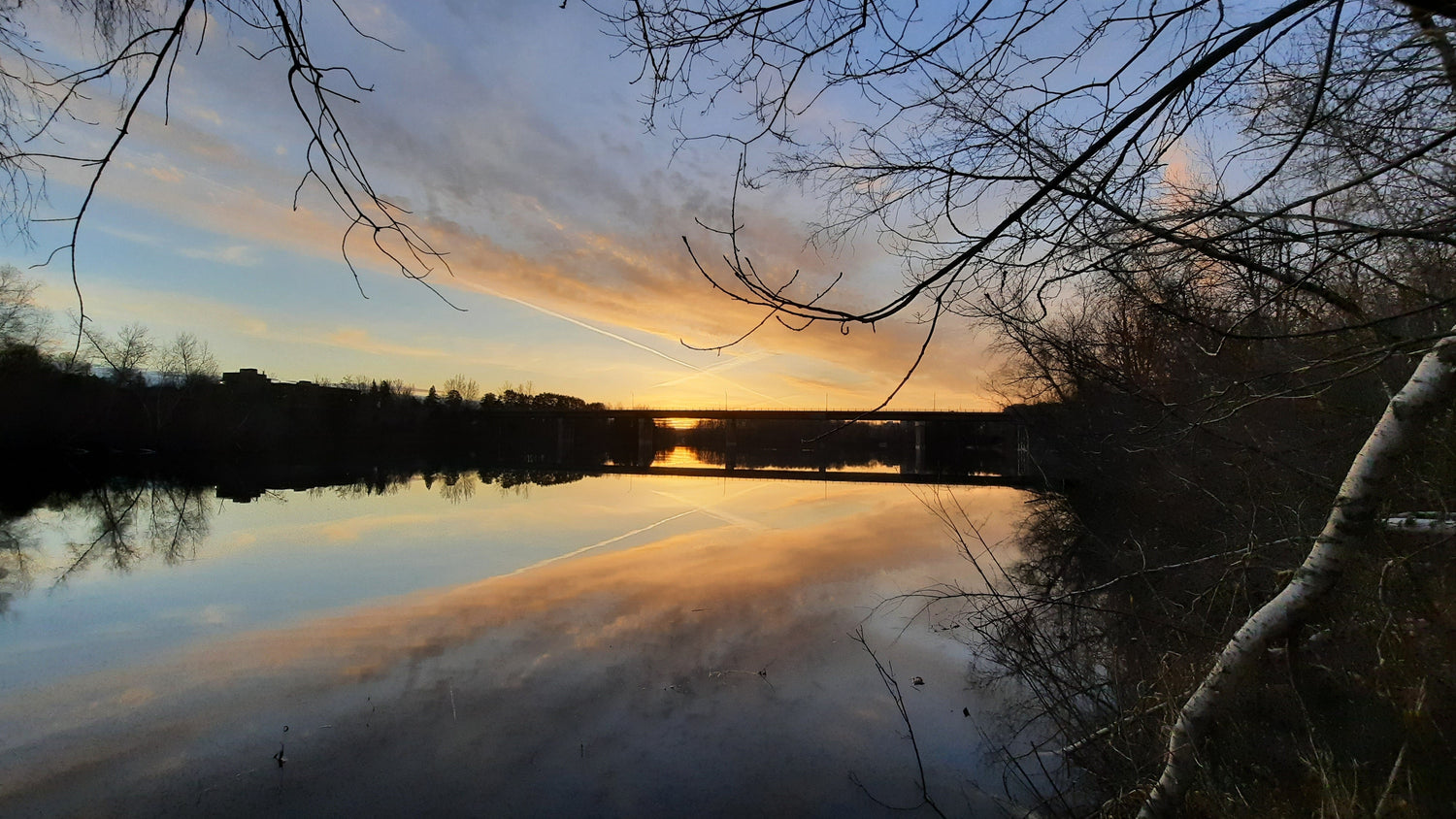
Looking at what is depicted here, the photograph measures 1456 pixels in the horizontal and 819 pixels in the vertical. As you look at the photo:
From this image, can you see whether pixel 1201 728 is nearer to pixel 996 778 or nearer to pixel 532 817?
pixel 996 778

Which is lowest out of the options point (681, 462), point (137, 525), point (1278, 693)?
point (137, 525)

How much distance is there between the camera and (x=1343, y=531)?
9.69ft

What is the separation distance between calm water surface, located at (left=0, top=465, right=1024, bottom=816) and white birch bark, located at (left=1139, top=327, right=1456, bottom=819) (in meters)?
3.50

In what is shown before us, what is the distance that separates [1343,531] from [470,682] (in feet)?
28.6

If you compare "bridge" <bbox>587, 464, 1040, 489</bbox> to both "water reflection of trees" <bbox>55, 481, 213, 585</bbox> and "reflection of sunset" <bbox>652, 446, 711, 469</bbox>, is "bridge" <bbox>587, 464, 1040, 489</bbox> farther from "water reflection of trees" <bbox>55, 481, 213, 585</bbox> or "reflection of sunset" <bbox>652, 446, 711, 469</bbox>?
"water reflection of trees" <bbox>55, 481, 213, 585</bbox>

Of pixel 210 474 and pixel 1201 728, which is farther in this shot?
pixel 210 474

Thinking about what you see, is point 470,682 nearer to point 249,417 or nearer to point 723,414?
point 249,417

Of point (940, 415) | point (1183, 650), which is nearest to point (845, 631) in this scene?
point (1183, 650)

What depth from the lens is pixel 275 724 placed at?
7.38m

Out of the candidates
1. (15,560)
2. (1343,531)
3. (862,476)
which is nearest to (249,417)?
(15,560)

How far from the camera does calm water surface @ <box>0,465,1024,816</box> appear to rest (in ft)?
20.5

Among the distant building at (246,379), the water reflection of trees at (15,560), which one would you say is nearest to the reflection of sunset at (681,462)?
the distant building at (246,379)

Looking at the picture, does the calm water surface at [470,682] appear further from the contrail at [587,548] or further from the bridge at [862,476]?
the bridge at [862,476]

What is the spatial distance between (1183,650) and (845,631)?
17.8 feet
